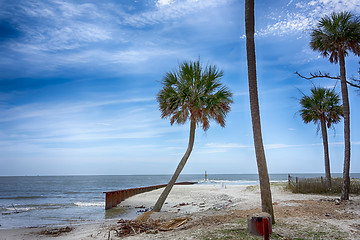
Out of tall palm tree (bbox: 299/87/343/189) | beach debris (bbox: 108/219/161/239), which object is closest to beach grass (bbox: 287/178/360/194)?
tall palm tree (bbox: 299/87/343/189)

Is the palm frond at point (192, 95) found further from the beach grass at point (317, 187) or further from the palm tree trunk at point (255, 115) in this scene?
the beach grass at point (317, 187)

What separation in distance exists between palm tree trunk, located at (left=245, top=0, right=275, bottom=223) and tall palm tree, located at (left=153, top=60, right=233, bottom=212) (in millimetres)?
3883

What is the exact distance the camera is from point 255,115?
8836 millimetres

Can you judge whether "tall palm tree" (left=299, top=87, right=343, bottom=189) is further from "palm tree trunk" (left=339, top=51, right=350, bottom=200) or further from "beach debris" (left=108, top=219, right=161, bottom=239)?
"beach debris" (left=108, top=219, right=161, bottom=239)

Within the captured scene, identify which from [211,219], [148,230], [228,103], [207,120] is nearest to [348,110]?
[228,103]

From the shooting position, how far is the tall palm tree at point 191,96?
42.6 ft

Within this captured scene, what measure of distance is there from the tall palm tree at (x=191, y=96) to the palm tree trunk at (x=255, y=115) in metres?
3.88

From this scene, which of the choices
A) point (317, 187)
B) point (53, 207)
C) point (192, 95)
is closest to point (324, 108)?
point (317, 187)

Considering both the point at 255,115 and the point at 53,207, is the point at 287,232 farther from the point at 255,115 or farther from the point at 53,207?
the point at 53,207

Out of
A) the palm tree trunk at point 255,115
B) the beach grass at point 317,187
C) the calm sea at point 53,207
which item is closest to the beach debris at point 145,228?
the palm tree trunk at point 255,115

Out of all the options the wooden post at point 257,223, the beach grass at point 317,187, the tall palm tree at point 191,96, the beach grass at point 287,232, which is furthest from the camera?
the beach grass at point 317,187

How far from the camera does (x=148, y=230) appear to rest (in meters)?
8.80

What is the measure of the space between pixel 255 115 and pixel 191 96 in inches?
185

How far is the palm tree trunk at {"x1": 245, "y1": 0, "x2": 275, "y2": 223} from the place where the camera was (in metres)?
8.61
